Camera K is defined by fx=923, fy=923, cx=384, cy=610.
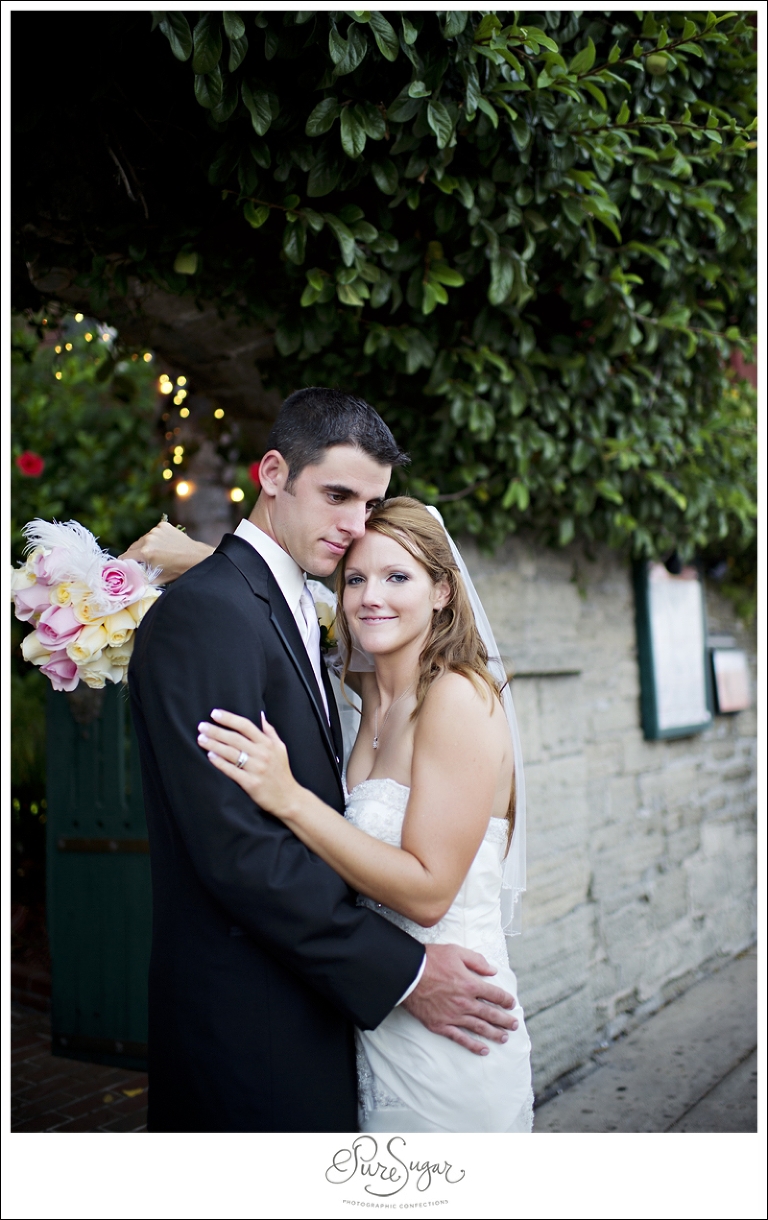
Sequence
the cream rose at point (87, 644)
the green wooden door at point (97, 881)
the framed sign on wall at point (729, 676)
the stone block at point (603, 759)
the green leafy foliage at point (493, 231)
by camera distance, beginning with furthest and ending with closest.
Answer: the framed sign on wall at point (729, 676), the stone block at point (603, 759), the green wooden door at point (97, 881), the green leafy foliage at point (493, 231), the cream rose at point (87, 644)

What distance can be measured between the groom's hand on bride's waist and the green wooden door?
251cm

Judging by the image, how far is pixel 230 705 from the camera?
1.76m

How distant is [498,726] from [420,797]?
0.83ft

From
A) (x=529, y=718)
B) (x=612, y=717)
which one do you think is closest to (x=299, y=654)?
(x=529, y=718)

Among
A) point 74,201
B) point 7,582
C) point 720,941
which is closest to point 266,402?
point 74,201

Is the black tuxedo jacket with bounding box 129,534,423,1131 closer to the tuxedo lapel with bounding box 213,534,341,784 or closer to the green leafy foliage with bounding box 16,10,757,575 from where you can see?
the tuxedo lapel with bounding box 213,534,341,784

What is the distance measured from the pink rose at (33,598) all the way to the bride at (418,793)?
15.1 inches

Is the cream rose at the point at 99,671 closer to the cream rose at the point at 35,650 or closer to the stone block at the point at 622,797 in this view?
the cream rose at the point at 35,650

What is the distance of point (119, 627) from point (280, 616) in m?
0.34

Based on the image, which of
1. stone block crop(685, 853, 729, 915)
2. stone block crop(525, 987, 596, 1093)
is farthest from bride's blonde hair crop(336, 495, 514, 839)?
stone block crop(685, 853, 729, 915)

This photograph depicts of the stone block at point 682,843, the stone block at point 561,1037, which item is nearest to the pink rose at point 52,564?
the stone block at point 561,1037

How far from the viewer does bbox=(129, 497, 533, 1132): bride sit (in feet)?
5.97

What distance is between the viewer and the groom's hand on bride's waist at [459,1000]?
196 centimetres

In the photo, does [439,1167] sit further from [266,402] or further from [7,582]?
[266,402]
